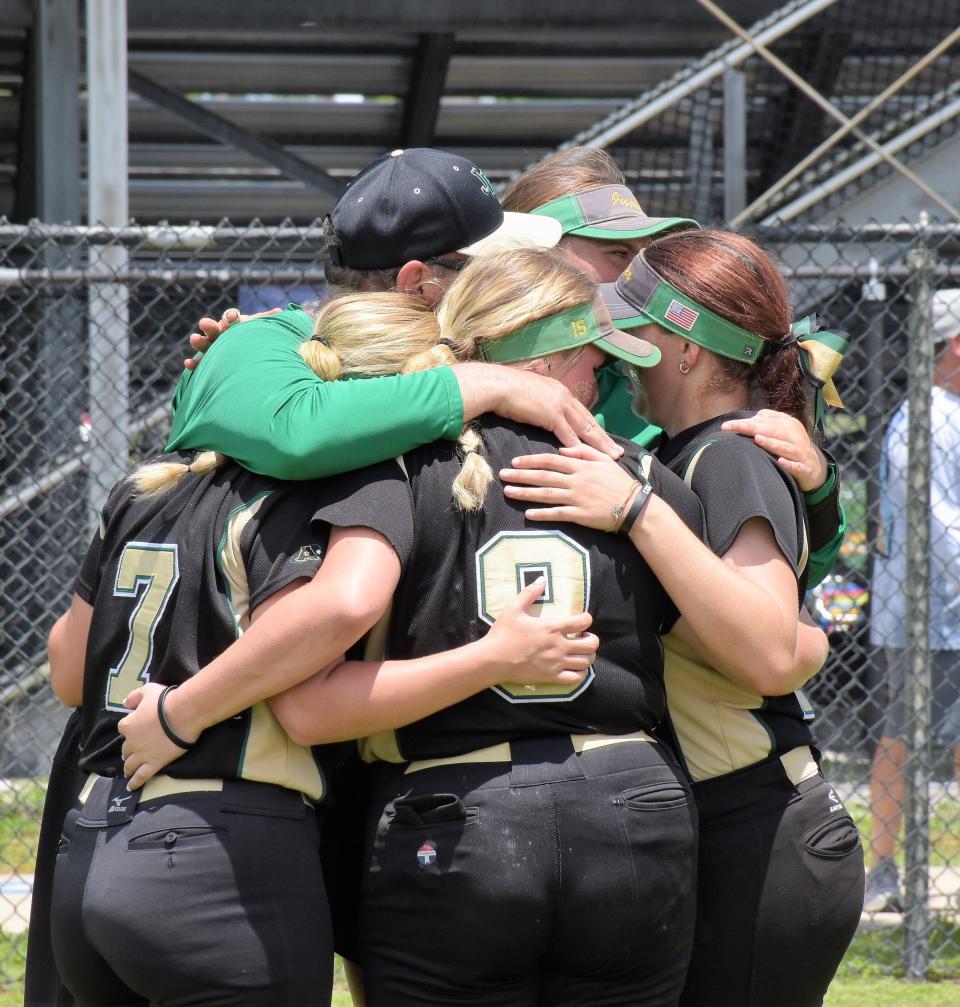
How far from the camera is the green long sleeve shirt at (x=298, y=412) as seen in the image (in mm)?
1885

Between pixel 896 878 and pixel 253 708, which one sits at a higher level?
pixel 253 708

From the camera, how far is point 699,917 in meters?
2.23

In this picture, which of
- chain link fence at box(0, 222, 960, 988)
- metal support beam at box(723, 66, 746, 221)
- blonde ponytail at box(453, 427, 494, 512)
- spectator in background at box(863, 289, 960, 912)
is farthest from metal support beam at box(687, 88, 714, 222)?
blonde ponytail at box(453, 427, 494, 512)

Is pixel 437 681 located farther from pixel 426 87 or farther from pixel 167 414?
pixel 426 87

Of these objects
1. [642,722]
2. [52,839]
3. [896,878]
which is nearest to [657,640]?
[642,722]

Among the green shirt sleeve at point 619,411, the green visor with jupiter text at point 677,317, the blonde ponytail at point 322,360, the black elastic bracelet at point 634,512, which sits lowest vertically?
the black elastic bracelet at point 634,512

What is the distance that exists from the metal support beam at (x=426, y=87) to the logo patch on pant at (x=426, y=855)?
716 centimetres

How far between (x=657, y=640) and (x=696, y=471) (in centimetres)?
32

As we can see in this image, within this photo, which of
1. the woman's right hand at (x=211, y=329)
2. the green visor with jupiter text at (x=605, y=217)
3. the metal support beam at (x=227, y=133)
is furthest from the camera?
the metal support beam at (x=227, y=133)

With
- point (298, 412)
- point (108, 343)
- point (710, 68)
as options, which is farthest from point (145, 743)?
point (710, 68)

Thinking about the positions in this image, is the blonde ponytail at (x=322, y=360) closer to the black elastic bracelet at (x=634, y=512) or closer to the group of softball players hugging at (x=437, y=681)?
the group of softball players hugging at (x=437, y=681)

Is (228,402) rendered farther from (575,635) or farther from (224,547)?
(575,635)

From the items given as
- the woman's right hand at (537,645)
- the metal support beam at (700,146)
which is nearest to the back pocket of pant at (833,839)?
the woman's right hand at (537,645)

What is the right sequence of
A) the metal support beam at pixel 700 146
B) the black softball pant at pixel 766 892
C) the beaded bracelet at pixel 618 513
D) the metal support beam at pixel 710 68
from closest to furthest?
the beaded bracelet at pixel 618 513 → the black softball pant at pixel 766 892 → the metal support beam at pixel 710 68 → the metal support beam at pixel 700 146
